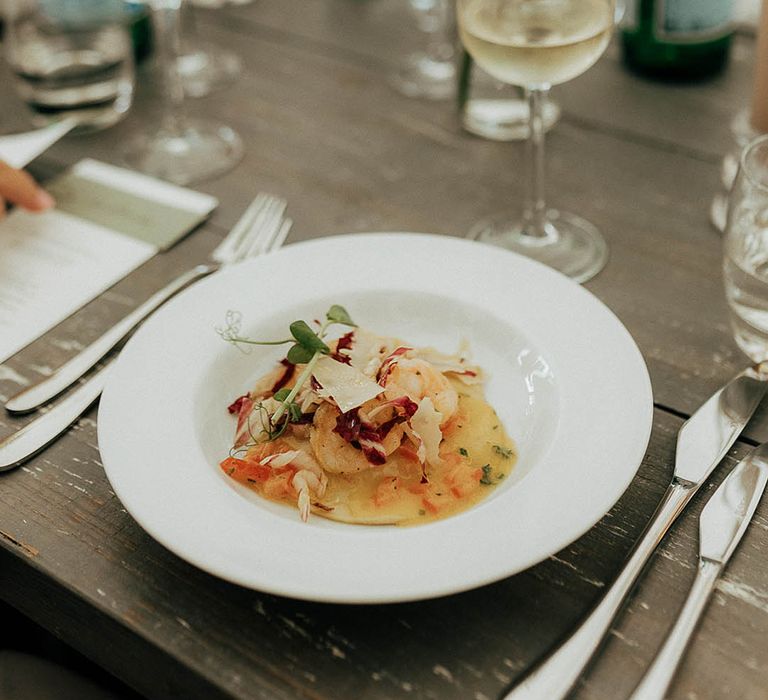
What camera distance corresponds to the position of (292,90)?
1.50 metres

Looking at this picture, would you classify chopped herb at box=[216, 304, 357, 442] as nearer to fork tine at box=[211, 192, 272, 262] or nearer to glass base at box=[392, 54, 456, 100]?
fork tine at box=[211, 192, 272, 262]

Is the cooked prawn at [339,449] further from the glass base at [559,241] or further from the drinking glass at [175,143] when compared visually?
the drinking glass at [175,143]

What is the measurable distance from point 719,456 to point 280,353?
422 millimetres

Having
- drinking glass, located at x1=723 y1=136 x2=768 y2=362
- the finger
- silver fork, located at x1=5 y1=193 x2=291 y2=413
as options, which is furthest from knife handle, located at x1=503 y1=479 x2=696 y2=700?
the finger

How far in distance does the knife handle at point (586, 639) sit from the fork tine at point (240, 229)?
608 mm

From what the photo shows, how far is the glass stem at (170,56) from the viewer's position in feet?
4.28

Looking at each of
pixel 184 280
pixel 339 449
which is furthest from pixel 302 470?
pixel 184 280

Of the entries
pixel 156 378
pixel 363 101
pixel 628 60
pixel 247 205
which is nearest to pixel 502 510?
pixel 156 378

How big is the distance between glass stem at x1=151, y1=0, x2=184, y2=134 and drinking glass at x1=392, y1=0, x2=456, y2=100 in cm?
36

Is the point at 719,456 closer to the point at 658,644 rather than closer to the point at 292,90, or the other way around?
the point at 658,644

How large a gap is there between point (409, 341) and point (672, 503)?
12.4 inches

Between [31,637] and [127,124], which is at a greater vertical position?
[127,124]

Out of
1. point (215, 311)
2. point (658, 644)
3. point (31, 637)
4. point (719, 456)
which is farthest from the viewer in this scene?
point (31, 637)

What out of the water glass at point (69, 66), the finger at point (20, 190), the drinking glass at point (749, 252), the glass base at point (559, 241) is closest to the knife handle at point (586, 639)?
the drinking glass at point (749, 252)
